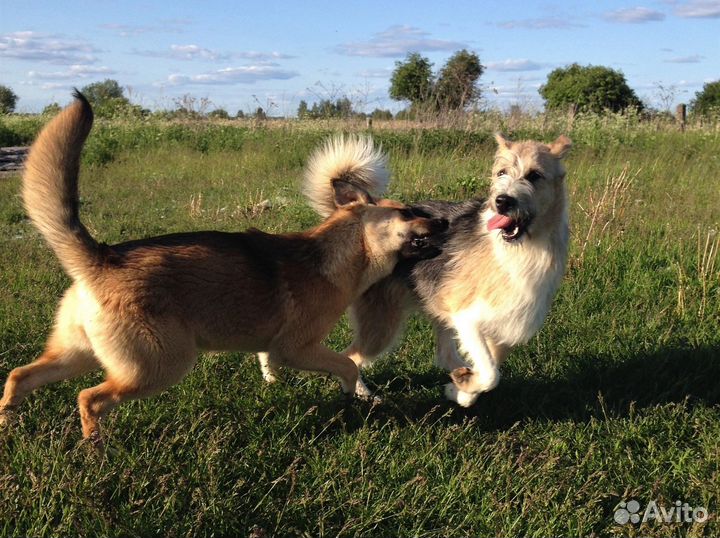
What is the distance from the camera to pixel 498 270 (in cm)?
404

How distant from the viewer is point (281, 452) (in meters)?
3.32

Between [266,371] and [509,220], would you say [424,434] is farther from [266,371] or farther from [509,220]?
[509,220]

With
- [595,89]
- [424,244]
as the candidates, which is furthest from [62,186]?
[595,89]

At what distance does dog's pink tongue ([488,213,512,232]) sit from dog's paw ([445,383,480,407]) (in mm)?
996

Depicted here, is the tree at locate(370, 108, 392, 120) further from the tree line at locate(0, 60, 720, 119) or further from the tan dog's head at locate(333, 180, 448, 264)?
the tan dog's head at locate(333, 180, 448, 264)

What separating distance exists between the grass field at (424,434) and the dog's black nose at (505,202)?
1.21 m

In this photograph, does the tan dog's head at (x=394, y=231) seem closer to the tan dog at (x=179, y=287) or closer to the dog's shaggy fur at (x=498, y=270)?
the tan dog at (x=179, y=287)

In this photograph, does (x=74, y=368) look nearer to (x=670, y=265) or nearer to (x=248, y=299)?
(x=248, y=299)

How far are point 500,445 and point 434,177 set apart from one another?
6248 mm

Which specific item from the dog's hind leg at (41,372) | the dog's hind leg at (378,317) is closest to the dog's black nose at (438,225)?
the dog's hind leg at (378,317)

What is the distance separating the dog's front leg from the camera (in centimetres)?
386

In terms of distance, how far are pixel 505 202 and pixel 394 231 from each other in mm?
693

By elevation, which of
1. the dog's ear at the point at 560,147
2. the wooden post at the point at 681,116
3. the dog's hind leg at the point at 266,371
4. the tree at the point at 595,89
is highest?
the tree at the point at 595,89

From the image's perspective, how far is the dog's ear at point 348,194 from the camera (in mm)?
4297
